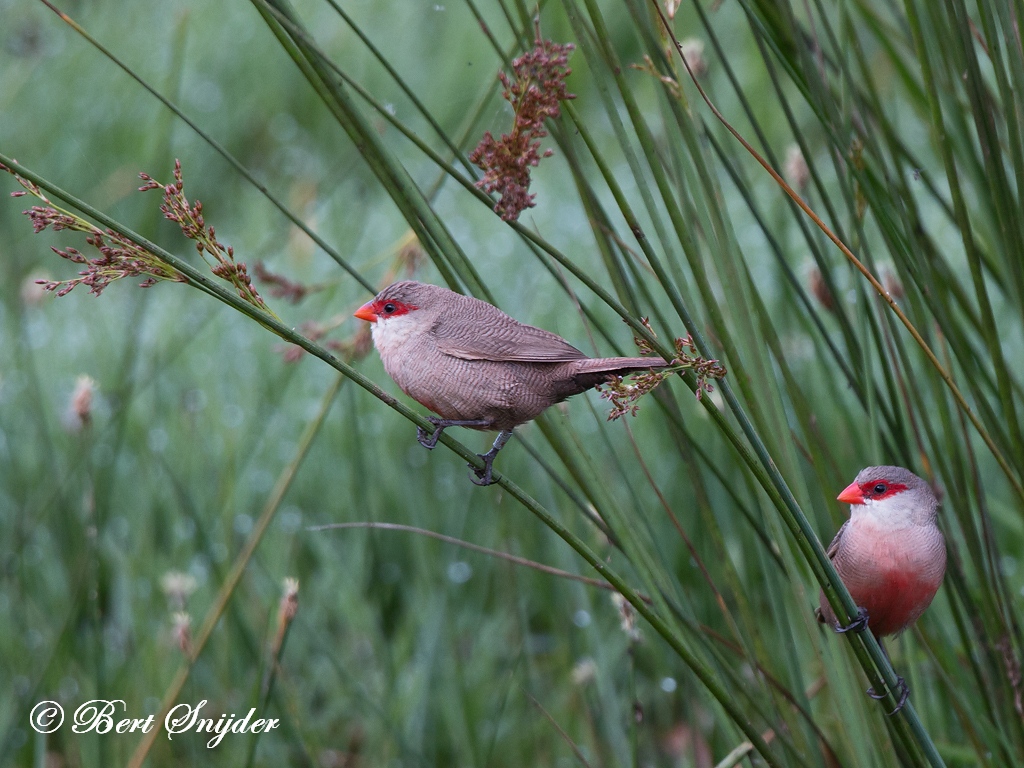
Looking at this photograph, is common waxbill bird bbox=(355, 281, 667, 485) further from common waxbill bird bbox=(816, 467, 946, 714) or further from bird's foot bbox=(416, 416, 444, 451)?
common waxbill bird bbox=(816, 467, 946, 714)

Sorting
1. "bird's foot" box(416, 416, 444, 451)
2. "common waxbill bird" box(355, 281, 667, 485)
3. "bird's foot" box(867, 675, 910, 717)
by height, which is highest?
"common waxbill bird" box(355, 281, 667, 485)

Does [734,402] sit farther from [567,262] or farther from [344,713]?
[344,713]

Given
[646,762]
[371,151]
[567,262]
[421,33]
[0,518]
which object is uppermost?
[421,33]

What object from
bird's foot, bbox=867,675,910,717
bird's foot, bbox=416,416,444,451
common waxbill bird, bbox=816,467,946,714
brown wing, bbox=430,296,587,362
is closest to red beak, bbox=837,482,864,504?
common waxbill bird, bbox=816,467,946,714

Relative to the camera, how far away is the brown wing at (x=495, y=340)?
167 cm

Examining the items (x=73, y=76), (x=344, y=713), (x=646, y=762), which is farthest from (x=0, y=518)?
(x=73, y=76)

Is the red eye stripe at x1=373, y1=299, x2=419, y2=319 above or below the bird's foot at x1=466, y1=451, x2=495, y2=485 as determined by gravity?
above

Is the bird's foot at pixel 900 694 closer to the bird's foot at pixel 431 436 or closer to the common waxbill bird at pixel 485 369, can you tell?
the common waxbill bird at pixel 485 369

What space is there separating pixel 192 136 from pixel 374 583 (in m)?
4.40

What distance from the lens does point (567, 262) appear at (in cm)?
126

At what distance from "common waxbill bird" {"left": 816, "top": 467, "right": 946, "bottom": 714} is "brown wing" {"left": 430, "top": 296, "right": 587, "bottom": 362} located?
0.49m

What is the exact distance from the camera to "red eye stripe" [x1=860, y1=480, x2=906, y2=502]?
63.5 inches

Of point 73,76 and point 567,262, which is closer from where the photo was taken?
point 567,262

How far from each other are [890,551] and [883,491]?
14 cm
